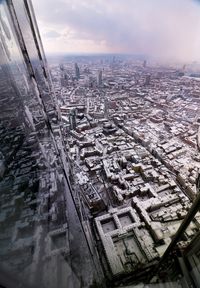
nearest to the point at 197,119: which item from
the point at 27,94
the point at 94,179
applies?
the point at 94,179

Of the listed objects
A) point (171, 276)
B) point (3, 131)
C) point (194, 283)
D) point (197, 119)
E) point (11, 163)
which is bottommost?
point (197, 119)

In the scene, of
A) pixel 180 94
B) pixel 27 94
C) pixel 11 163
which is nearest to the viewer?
pixel 11 163

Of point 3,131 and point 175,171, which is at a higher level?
point 3,131

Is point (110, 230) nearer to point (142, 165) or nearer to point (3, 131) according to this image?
point (142, 165)

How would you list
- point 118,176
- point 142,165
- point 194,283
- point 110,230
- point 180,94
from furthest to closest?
point 180,94
point 142,165
point 118,176
point 110,230
point 194,283

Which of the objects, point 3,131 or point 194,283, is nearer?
point 3,131

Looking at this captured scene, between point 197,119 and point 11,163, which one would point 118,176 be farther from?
point 197,119
